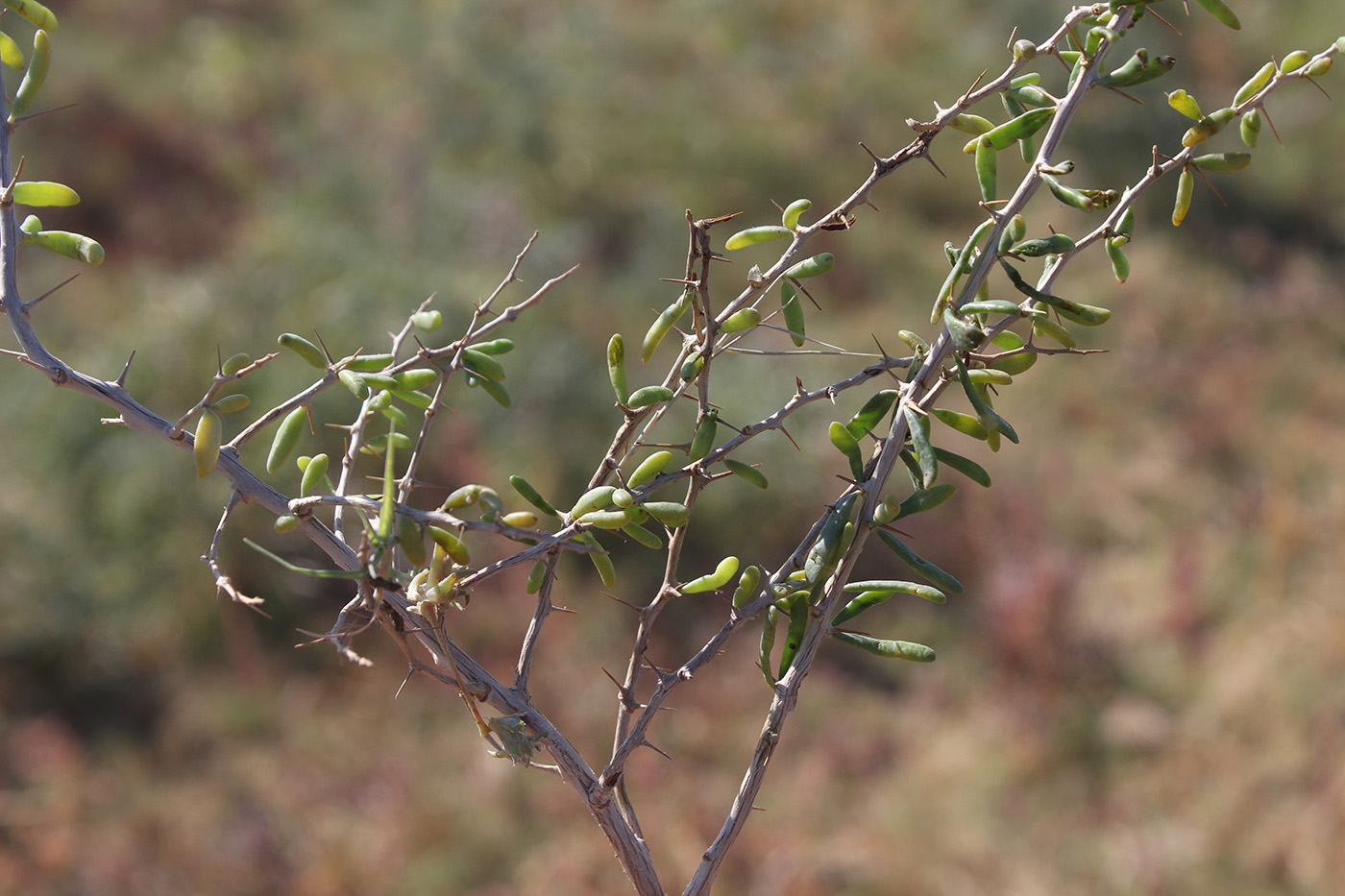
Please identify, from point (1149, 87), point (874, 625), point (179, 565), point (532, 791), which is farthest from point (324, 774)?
point (1149, 87)

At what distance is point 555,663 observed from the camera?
3.78 metres

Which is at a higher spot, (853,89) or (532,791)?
(853,89)

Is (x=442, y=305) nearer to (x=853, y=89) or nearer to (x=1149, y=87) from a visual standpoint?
(x=853, y=89)

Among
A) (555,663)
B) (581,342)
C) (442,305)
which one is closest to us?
(555,663)

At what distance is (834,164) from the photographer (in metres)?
6.09

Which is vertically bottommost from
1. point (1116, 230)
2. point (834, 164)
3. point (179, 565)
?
point (179, 565)

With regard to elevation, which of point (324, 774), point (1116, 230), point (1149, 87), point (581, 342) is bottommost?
point (324, 774)

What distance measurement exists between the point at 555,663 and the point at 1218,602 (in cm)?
276

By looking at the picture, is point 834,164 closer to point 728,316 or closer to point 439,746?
point 439,746

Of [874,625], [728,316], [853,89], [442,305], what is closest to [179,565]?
[442,305]

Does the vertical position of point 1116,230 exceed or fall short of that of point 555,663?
it exceeds it

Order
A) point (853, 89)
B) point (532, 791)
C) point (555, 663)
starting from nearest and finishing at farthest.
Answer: point (532, 791), point (555, 663), point (853, 89)

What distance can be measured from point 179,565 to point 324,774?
1.08 meters

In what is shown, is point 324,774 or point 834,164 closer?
point 324,774
